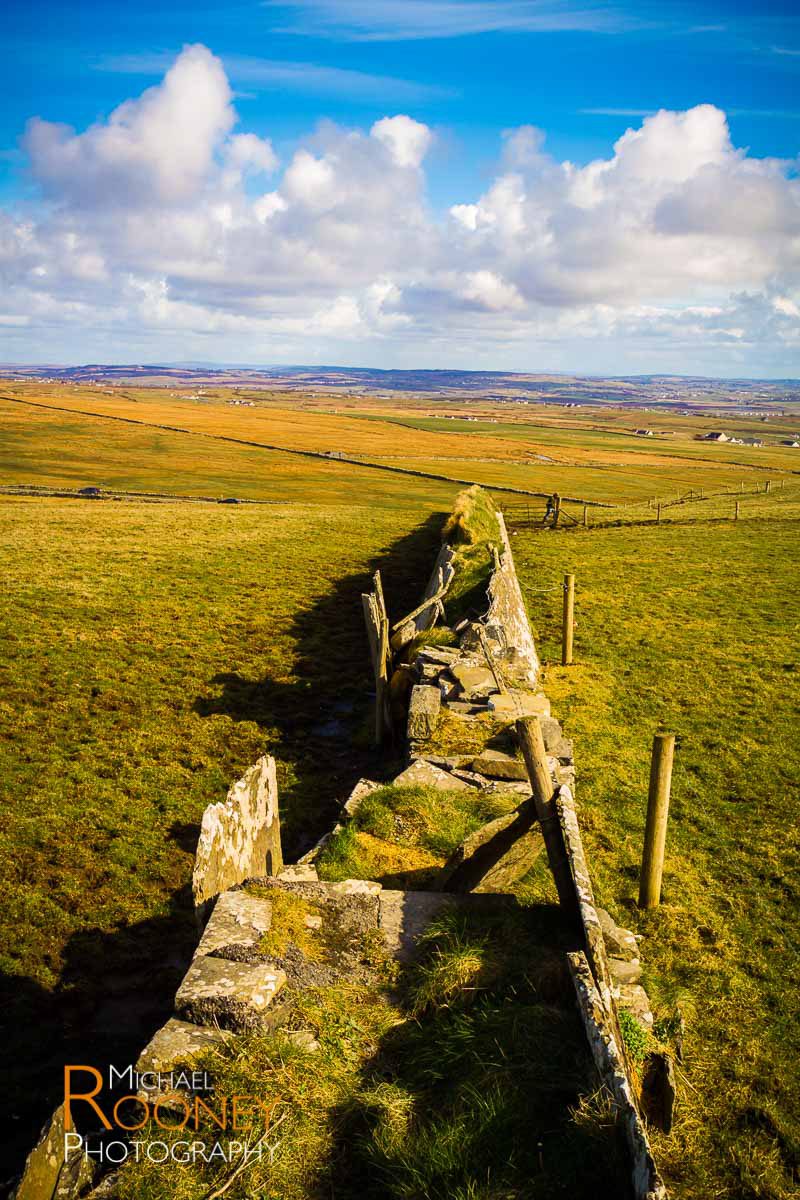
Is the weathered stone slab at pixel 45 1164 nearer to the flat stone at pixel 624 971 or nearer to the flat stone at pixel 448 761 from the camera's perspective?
the flat stone at pixel 624 971

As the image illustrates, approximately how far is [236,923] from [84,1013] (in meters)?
2.46

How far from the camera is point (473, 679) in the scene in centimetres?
1174

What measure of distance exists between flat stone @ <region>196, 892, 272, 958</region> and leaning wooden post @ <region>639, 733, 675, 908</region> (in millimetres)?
4168

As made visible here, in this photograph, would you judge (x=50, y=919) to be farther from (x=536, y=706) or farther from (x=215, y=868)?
(x=536, y=706)

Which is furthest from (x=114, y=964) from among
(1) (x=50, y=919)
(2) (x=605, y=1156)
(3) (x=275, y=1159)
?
(2) (x=605, y=1156)

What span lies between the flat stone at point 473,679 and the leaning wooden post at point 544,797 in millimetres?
4806

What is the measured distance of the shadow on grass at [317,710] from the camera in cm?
1068

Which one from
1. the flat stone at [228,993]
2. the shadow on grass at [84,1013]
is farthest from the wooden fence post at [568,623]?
the flat stone at [228,993]

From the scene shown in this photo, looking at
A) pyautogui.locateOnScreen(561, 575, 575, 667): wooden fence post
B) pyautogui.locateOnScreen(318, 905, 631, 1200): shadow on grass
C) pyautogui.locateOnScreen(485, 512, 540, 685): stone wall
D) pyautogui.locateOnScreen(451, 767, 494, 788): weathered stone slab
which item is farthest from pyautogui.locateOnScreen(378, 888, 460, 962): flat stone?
pyautogui.locateOnScreen(561, 575, 575, 667): wooden fence post

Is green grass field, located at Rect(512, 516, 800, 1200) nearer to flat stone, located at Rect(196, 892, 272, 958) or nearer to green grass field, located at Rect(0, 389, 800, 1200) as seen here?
green grass field, located at Rect(0, 389, 800, 1200)

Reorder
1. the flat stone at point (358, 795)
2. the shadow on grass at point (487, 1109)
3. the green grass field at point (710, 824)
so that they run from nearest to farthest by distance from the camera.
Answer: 1. the shadow on grass at point (487, 1109)
2. the green grass field at point (710, 824)
3. the flat stone at point (358, 795)

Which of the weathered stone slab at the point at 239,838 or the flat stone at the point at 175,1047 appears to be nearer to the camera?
the flat stone at the point at 175,1047

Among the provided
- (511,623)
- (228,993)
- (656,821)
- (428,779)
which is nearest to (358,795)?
(428,779)

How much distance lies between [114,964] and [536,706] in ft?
21.0
